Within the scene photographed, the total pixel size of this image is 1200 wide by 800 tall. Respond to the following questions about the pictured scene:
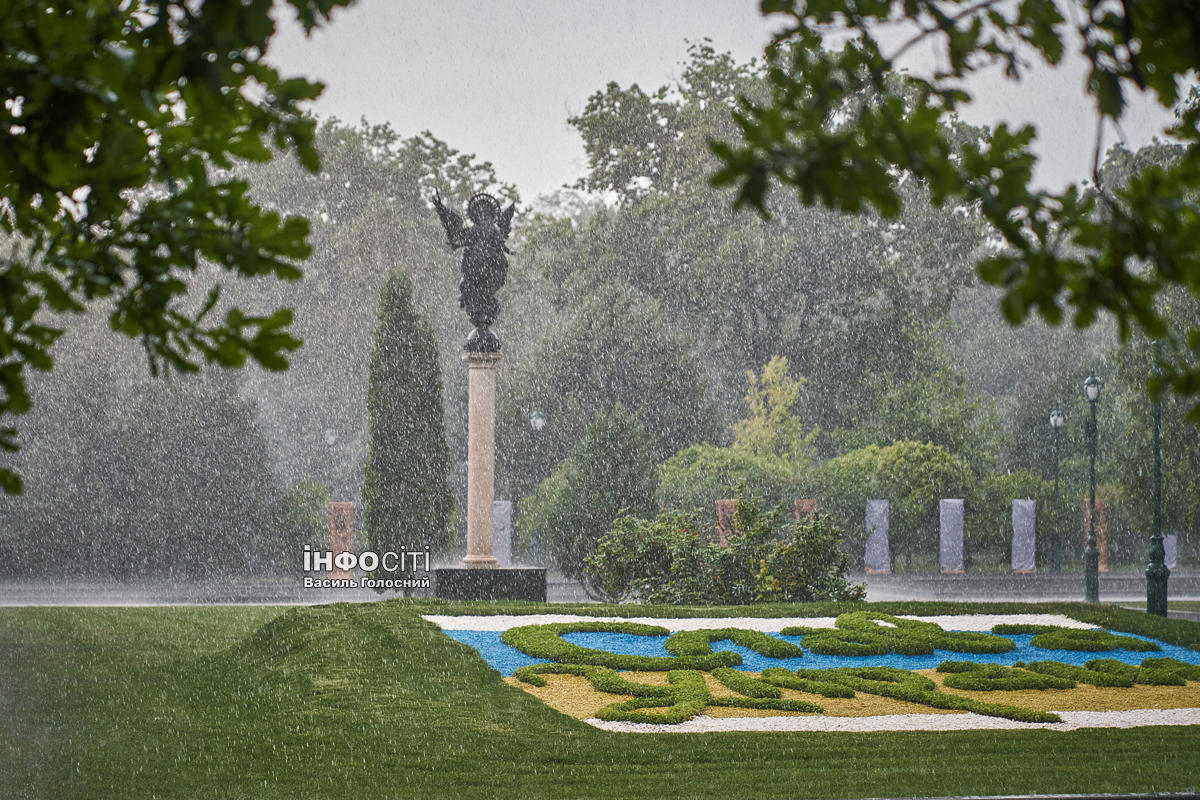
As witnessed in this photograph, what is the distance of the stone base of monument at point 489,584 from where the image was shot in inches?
650

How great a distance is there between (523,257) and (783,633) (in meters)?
31.7

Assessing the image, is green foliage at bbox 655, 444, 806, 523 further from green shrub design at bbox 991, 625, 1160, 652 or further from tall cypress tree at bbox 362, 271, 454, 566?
green shrub design at bbox 991, 625, 1160, 652

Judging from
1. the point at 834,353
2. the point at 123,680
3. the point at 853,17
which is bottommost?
the point at 123,680

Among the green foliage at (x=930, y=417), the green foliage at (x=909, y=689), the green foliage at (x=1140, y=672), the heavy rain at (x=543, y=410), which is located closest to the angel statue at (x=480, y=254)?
the heavy rain at (x=543, y=410)

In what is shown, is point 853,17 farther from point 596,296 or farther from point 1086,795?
point 596,296

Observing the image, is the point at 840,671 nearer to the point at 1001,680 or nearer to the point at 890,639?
the point at 1001,680

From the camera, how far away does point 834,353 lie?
3494cm

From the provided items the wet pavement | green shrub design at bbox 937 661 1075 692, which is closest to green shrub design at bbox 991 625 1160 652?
green shrub design at bbox 937 661 1075 692

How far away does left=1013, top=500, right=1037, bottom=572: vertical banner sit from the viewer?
29.8 meters

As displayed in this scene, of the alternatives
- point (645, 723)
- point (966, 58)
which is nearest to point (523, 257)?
point (645, 723)

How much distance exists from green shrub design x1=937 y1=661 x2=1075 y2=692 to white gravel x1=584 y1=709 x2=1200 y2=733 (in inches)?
39.2

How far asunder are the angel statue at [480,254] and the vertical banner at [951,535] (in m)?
15.2

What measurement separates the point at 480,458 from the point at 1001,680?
8.30m

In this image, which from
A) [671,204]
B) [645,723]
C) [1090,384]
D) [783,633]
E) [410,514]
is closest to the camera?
[645,723]
